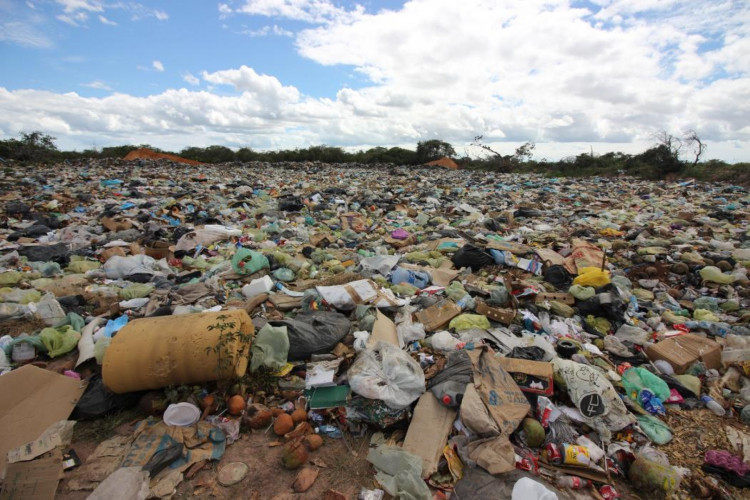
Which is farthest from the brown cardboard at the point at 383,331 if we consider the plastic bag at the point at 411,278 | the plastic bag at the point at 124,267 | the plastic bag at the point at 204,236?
the plastic bag at the point at 204,236

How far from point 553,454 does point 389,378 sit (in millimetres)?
1042

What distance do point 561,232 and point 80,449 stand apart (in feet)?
22.6

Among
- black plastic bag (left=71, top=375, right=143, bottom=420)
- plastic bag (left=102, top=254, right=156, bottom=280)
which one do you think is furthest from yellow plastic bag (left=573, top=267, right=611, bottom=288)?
plastic bag (left=102, top=254, right=156, bottom=280)

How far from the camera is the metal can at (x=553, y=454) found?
2076 millimetres

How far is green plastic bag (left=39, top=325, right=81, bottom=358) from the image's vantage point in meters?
2.78

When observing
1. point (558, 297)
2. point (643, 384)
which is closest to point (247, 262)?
point (558, 297)

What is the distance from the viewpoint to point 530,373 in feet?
8.17

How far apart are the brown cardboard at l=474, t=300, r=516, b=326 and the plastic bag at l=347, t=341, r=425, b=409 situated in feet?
3.75

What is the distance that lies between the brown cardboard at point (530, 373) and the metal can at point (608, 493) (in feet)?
1.85

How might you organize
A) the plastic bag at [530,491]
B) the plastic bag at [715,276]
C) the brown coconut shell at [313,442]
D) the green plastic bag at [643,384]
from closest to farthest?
the plastic bag at [530,491]
the brown coconut shell at [313,442]
the green plastic bag at [643,384]
the plastic bag at [715,276]

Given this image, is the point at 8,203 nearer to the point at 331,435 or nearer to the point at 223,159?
the point at 331,435

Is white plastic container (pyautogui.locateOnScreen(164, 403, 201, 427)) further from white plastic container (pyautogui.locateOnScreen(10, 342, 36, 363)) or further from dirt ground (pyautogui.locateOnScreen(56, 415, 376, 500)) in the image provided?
white plastic container (pyautogui.locateOnScreen(10, 342, 36, 363))

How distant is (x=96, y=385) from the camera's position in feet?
7.93

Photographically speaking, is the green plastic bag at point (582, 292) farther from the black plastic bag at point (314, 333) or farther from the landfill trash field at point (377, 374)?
the black plastic bag at point (314, 333)
